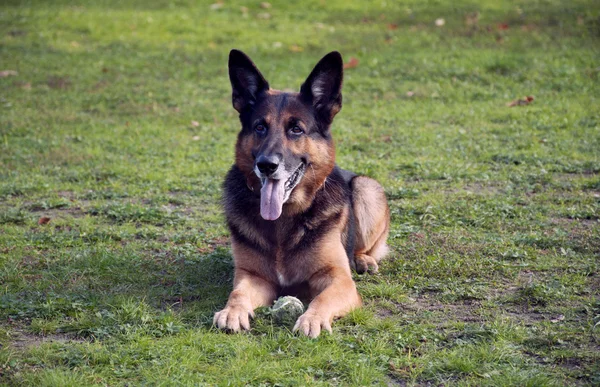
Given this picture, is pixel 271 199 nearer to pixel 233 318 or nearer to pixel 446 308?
pixel 233 318

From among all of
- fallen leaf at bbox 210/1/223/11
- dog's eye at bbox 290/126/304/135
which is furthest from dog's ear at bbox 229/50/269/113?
fallen leaf at bbox 210/1/223/11

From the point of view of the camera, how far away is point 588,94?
13.3 meters

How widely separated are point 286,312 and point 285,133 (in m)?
1.44

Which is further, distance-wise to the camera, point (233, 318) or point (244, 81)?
point (244, 81)

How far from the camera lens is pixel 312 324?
4934 mm

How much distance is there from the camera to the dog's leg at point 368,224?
6652 millimetres

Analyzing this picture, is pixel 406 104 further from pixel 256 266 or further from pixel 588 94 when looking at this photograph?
Result: pixel 256 266

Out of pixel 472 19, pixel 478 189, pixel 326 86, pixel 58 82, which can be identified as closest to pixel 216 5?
pixel 58 82

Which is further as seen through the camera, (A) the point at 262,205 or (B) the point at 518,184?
(B) the point at 518,184

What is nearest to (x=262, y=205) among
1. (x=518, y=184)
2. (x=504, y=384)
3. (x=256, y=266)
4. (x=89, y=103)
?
(x=256, y=266)

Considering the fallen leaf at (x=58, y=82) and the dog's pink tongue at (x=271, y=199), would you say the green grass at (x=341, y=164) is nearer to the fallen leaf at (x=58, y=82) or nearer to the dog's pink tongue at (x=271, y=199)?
the fallen leaf at (x=58, y=82)

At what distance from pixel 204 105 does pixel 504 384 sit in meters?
10.1

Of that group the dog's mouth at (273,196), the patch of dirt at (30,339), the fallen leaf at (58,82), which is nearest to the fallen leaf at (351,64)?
the fallen leaf at (58,82)

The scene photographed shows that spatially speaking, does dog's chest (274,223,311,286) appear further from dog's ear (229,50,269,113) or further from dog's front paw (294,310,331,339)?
dog's ear (229,50,269,113)
